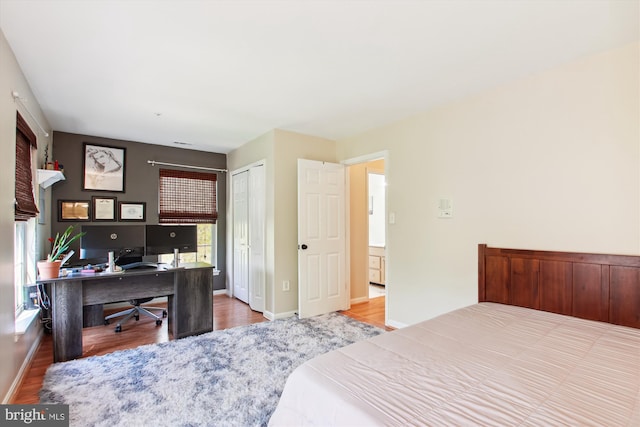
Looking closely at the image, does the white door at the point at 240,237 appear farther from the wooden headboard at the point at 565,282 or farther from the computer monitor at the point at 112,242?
the wooden headboard at the point at 565,282

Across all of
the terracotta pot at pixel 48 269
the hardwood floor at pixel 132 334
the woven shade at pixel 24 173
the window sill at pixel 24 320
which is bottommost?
the hardwood floor at pixel 132 334

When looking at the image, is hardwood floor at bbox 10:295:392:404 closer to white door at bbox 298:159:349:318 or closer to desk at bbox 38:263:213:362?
desk at bbox 38:263:213:362

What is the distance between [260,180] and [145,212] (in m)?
1.89

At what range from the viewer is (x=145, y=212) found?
4703mm

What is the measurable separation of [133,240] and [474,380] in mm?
3513

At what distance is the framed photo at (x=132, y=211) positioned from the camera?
4539mm

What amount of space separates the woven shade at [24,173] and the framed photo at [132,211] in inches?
65.8

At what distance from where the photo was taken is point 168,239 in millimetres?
3686

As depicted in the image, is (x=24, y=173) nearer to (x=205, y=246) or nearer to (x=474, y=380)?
(x=205, y=246)

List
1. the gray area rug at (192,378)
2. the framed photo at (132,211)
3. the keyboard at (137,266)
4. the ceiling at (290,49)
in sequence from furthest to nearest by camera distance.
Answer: the framed photo at (132,211) < the keyboard at (137,266) < the gray area rug at (192,378) < the ceiling at (290,49)

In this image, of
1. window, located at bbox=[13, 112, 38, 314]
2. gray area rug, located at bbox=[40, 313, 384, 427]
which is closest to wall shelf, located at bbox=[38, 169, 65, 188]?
window, located at bbox=[13, 112, 38, 314]

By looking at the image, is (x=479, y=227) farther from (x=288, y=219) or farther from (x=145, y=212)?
(x=145, y=212)

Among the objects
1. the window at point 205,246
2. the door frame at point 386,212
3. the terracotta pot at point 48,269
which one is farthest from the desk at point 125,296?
the door frame at point 386,212

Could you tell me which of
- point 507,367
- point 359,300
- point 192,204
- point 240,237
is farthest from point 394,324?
point 192,204
